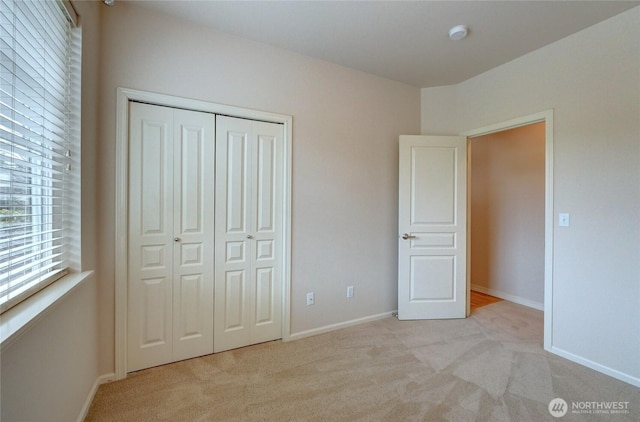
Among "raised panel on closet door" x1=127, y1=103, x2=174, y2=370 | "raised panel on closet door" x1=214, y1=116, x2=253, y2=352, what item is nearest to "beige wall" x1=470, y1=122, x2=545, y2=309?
"raised panel on closet door" x1=214, y1=116, x2=253, y2=352

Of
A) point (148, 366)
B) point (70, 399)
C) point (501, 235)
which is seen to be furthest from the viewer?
point (501, 235)

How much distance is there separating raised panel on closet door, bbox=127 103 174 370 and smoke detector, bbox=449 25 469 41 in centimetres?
229

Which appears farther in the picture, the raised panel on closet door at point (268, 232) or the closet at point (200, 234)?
the raised panel on closet door at point (268, 232)

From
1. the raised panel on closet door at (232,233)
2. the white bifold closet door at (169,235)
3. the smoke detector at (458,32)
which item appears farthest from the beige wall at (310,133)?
the smoke detector at (458,32)

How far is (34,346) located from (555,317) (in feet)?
11.1

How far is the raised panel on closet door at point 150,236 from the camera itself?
2047mm

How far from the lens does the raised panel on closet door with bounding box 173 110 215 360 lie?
2.19 meters

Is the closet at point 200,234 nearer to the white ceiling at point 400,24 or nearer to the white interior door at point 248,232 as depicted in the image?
the white interior door at point 248,232

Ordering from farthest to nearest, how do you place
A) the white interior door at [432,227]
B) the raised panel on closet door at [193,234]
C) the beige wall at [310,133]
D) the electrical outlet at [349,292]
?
the white interior door at [432,227] < the electrical outlet at [349,292] < the raised panel on closet door at [193,234] < the beige wall at [310,133]

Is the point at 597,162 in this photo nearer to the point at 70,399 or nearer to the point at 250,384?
the point at 250,384

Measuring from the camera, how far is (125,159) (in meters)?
1.98

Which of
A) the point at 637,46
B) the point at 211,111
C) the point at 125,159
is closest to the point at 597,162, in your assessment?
the point at 637,46

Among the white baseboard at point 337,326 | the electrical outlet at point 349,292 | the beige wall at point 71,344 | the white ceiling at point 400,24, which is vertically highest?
the white ceiling at point 400,24

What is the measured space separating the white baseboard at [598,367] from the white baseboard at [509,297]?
1.27 m
